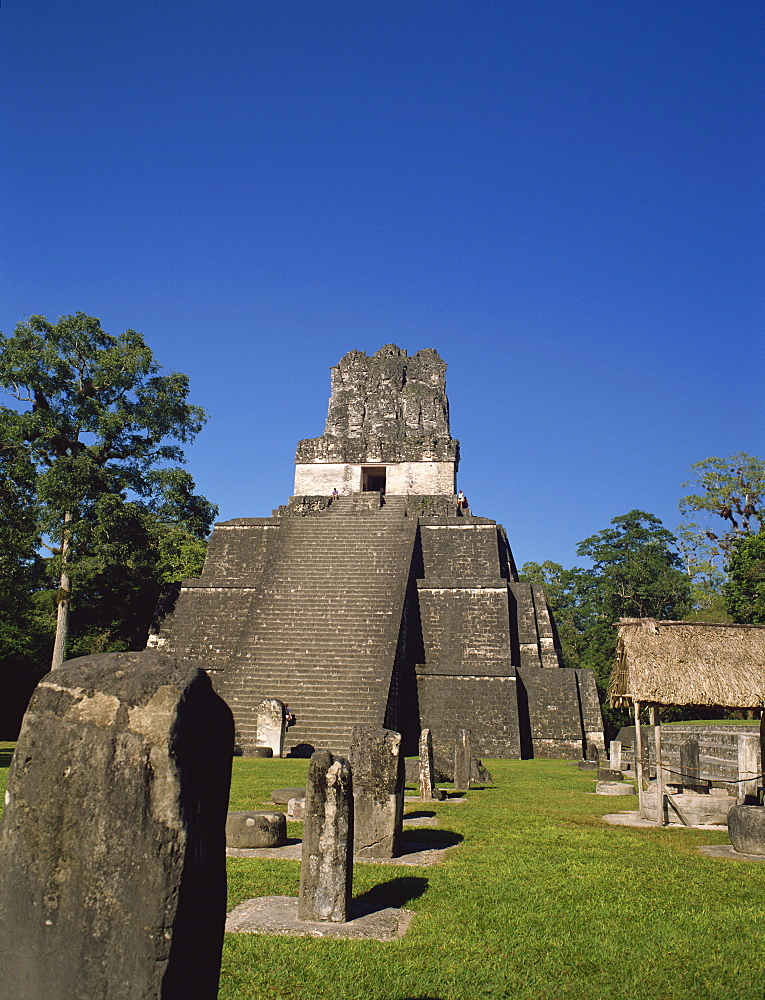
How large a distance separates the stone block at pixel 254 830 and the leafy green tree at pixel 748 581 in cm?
1596

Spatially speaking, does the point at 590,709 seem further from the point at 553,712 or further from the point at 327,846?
→ the point at 327,846

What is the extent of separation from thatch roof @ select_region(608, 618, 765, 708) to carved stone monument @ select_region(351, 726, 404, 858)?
9.48 ft

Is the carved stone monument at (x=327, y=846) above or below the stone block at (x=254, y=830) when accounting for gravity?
above

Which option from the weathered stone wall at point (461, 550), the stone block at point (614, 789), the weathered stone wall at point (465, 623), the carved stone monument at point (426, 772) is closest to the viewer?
the carved stone monument at point (426, 772)

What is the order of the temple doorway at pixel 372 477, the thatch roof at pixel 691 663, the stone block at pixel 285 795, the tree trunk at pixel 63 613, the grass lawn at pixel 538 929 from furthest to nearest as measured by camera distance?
the temple doorway at pixel 372 477, the tree trunk at pixel 63 613, the stone block at pixel 285 795, the thatch roof at pixel 691 663, the grass lawn at pixel 538 929

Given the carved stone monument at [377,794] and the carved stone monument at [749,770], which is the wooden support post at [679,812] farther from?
the carved stone monument at [377,794]

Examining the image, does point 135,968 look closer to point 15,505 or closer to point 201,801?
point 201,801

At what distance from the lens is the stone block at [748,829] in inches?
232

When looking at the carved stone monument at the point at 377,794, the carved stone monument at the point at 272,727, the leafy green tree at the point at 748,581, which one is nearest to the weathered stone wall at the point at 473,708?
the carved stone monument at the point at 272,727

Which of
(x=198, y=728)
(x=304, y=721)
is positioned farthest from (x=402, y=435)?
(x=198, y=728)

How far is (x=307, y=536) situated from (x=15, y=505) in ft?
23.2

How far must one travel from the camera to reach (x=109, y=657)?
6.61ft

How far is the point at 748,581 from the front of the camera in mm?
19203

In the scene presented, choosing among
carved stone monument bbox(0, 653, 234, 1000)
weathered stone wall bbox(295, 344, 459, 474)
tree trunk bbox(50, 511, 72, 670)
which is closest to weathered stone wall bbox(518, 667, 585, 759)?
weathered stone wall bbox(295, 344, 459, 474)
